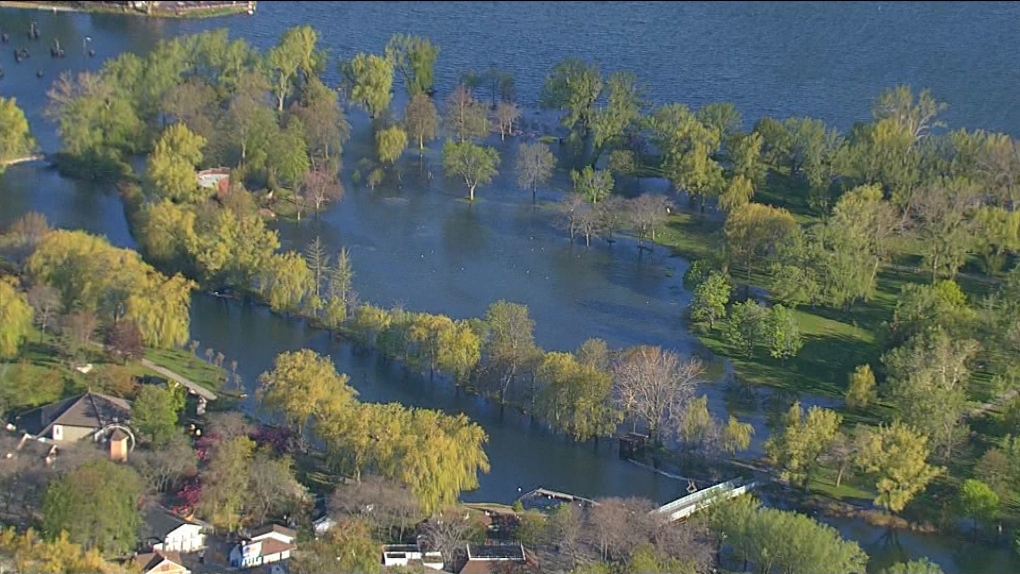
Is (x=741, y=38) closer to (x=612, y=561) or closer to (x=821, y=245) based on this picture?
(x=821, y=245)

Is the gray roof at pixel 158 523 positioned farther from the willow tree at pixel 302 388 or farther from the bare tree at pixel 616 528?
the bare tree at pixel 616 528

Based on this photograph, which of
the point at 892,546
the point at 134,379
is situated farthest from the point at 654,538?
the point at 134,379


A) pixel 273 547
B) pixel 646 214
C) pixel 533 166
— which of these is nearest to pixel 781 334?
pixel 646 214

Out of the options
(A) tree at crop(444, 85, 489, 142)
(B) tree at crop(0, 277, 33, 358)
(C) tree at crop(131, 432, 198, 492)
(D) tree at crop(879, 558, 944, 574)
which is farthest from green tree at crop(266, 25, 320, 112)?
(D) tree at crop(879, 558, 944, 574)

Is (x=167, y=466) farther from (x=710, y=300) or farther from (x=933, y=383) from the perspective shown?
(x=933, y=383)

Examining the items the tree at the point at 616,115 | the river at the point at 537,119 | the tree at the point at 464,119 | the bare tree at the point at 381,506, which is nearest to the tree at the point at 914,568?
the river at the point at 537,119

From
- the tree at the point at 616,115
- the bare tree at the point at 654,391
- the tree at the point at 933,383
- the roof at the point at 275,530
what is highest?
the tree at the point at 616,115

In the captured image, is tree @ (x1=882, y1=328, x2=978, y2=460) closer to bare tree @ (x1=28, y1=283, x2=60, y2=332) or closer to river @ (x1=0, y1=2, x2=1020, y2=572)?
river @ (x1=0, y1=2, x2=1020, y2=572)
